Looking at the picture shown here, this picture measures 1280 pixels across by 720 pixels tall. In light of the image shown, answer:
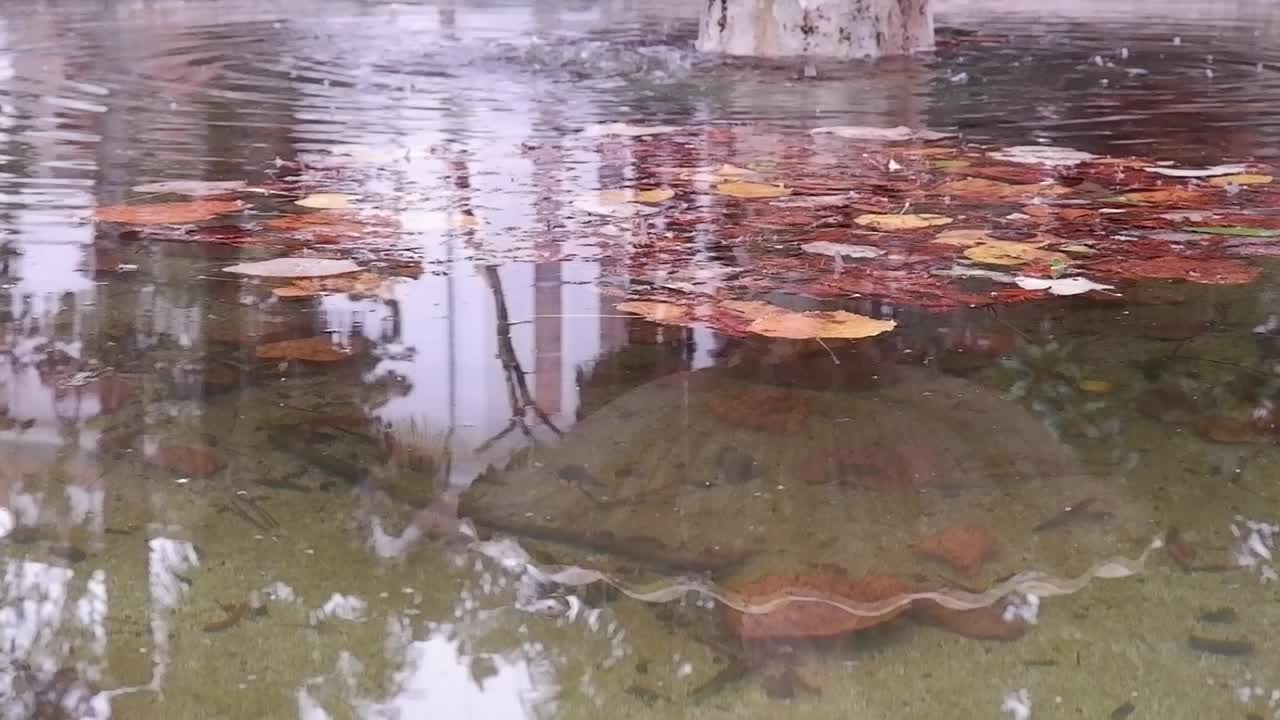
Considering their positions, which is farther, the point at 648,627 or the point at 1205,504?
the point at 1205,504

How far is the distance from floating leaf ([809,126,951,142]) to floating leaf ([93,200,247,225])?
2.09m

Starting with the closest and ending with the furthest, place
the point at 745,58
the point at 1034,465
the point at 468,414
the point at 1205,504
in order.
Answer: the point at 1205,504 < the point at 1034,465 < the point at 468,414 < the point at 745,58

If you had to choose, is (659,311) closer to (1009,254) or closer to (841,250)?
(841,250)

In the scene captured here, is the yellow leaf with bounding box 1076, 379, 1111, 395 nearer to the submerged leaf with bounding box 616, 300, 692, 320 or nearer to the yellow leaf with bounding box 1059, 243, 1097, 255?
the submerged leaf with bounding box 616, 300, 692, 320

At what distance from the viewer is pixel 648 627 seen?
4.48 ft

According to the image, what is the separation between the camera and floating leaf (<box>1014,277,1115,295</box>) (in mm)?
2600

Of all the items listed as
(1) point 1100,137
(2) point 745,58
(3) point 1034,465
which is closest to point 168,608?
(3) point 1034,465

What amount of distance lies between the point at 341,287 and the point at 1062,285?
52.2 inches

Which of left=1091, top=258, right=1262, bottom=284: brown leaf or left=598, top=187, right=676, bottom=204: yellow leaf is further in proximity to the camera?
left=598, top=187, right=676, bottom=204: yellow leaf

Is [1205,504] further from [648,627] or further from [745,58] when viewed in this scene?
[745,58]

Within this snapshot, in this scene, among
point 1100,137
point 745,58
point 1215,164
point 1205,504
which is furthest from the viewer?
point 745,58

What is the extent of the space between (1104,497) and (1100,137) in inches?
129

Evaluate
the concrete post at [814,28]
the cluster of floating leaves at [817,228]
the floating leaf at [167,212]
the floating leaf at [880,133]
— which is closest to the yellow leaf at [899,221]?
the cluster of floating leaves at [817,228]

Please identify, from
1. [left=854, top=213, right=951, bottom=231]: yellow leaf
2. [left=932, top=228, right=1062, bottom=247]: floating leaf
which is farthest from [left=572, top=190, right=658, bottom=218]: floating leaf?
[left=932, top=228, right=1062, bottom=247]: floating leaf
